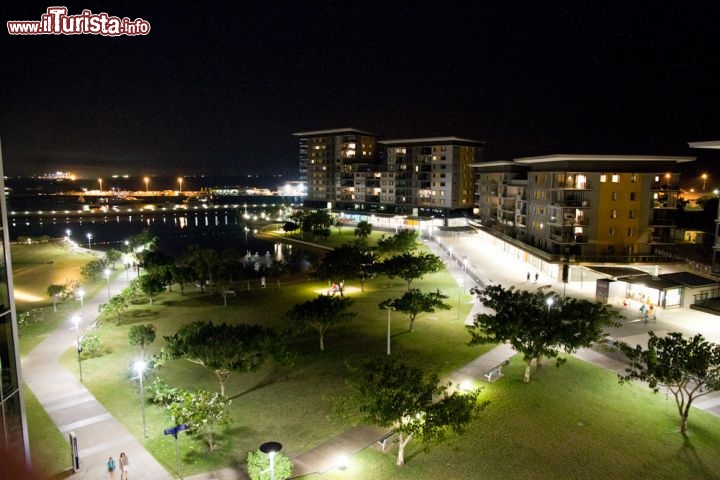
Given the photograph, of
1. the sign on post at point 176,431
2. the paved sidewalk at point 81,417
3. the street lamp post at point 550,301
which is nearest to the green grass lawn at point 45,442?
the paved sidewalk at point 81,417

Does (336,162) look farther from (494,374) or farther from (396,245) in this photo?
(494,374)

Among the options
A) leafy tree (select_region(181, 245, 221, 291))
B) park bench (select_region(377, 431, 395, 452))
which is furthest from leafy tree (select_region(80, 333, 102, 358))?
park bench (select_region(377, 431, 395, 452))

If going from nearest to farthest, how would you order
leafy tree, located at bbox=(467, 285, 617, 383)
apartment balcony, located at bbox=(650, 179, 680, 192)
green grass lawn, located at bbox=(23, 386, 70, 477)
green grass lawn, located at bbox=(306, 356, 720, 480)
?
1. green grass lawn, located at bbox=(306, 356, 720, 480)
2. green grass lawn, located at bbox=(23, 386, 70, 477)
3. leafy tree, located at bbox=(467, 285, 617, 383)
4. apartment balcony, located at bbox=(650, 179, 680, 192)

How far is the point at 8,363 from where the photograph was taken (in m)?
14.6

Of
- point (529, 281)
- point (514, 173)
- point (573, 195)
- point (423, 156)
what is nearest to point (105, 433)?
point (529, 281)

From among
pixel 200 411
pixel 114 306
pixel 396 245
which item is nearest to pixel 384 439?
pixel 200 411

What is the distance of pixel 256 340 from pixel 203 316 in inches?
710

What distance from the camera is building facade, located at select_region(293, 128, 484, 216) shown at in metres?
122

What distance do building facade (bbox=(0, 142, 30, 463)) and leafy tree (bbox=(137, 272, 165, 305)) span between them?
29.8 m

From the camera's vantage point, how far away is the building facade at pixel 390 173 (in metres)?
122

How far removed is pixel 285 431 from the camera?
70.5 feet

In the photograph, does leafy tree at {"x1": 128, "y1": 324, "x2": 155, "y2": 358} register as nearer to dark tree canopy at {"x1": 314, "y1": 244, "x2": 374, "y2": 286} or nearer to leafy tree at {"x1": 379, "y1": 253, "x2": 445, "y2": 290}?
dark tree canopy at {"x1": 314, "y1": 244, "x2": 374, "y2": 286}

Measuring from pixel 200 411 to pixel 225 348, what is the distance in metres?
4.42

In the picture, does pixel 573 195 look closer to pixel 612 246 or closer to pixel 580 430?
pixel 612 246
